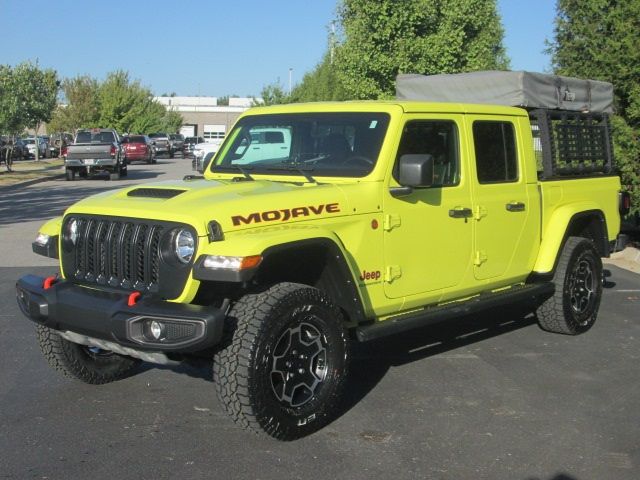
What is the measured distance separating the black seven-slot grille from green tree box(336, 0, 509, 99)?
13.2 m

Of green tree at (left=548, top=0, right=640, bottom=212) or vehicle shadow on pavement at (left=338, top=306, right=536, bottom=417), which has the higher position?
green tree at (left=548, top=0, right=640, bottom=212)

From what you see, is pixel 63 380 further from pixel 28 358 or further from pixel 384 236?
pixel 384 236

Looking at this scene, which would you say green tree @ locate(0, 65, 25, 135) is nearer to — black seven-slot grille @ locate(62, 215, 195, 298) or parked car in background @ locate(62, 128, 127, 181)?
parked car in background @ locate(62, 128, 127, 181)

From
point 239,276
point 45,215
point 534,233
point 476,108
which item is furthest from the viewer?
point 45,215

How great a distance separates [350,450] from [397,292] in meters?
1.19

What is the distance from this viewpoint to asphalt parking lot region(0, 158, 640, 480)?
4.09m

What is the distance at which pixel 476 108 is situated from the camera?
5.93 metres

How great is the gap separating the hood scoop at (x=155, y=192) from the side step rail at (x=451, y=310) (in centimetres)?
140

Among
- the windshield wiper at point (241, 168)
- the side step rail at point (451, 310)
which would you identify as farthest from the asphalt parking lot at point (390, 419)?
the windshield wiper at point (241, 168)

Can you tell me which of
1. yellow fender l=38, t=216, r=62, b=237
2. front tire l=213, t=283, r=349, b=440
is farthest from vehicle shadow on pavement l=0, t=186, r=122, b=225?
front tire l=213, t=283, r=349, b=440

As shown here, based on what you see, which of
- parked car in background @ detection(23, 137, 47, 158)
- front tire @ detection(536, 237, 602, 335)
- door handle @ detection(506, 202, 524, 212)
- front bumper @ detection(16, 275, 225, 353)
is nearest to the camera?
front bumper @ detection(16, 275, 225, 353)

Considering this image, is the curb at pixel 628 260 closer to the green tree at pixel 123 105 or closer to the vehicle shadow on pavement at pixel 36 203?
the vehicle shadow on pavement at pixel 36 203

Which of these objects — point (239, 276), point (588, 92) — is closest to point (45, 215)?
point (588, 92)

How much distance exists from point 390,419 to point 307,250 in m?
1.19
